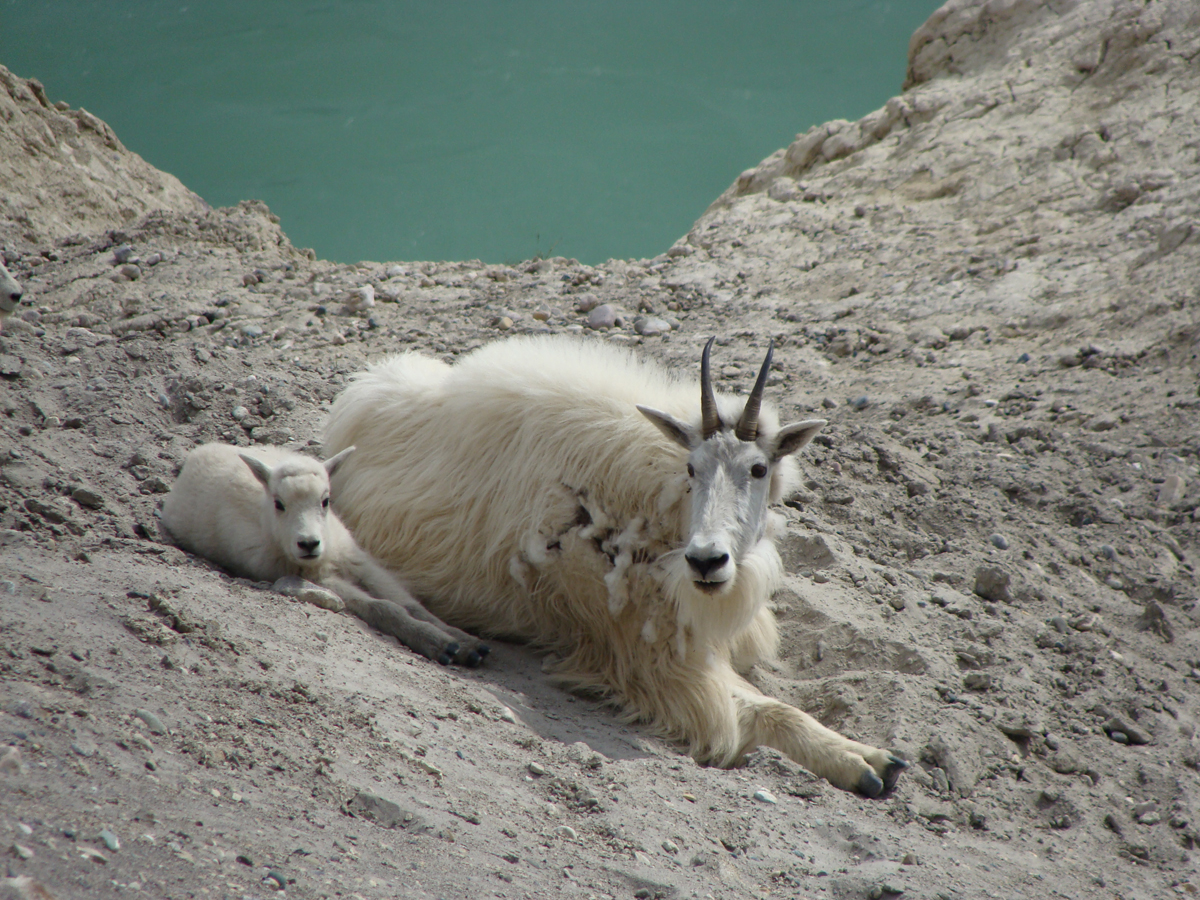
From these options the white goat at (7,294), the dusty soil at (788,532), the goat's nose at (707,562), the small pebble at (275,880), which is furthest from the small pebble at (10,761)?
the white goat at (7,294)

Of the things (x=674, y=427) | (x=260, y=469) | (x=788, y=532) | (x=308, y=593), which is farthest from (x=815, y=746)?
(x=260, y=469)

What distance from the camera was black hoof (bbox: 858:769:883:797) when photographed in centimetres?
368

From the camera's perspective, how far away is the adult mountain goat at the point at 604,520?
3.98m

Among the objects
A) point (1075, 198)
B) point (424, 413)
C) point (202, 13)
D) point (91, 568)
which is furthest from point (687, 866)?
point (202, 13)

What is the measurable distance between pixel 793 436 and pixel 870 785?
1467 millimetres

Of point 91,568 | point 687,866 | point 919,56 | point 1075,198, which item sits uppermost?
point 919,56

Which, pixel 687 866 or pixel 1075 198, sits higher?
pixel 1075 198

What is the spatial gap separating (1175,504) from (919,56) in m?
6.76

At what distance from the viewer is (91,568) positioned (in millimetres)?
3631

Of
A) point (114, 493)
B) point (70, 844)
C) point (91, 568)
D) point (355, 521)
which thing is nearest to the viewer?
point (70, 844)

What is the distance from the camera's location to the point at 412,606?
4.40m

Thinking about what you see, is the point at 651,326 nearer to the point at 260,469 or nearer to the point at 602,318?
the point at 602,318

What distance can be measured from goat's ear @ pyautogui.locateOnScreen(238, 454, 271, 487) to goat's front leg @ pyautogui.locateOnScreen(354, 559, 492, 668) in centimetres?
63

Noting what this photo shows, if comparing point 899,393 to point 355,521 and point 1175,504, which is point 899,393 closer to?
point 1175,504
